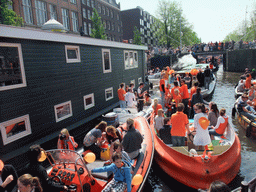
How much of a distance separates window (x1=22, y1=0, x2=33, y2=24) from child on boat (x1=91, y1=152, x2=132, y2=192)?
20.8 meters

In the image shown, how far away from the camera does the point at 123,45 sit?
A: 40.8ft

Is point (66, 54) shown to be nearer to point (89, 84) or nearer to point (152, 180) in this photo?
point (89, 84)

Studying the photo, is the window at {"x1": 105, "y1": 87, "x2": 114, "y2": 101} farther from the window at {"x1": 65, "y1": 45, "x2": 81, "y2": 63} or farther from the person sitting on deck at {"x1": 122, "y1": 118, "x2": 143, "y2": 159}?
the person sitting on deck at {"x1": 122, "y1": 118, "x2": 143, "y2": 159}

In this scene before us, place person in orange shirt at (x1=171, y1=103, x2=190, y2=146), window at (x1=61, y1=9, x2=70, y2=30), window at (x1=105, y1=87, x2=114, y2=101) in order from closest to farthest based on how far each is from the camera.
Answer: person in orange shirt at (x1=171, y1=103, x2=190, y2=146)
window at (x1=105, y1=87, x2=114, y2=101)
window at (x1=61, y1=9, x2=70, y2=30)

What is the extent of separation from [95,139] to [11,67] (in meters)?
3.65

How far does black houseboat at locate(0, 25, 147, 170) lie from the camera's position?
5.74 meters

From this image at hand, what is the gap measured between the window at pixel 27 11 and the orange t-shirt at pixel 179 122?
20084mm

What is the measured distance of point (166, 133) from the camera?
20.1 ft

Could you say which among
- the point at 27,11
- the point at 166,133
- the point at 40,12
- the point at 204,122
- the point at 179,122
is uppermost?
the point at 40,12

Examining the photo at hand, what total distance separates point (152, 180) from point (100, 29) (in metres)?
25.5

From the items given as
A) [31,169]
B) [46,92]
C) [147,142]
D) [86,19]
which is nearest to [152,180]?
[147,142]

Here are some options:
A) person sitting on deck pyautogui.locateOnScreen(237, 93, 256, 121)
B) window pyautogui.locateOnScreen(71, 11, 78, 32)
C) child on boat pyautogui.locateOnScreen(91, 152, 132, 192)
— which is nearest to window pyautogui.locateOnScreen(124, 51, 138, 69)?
person sitting on deck pyautogui.locateOnScreen(237, 93, 256, 121)

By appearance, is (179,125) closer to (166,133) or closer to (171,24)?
(166,133)

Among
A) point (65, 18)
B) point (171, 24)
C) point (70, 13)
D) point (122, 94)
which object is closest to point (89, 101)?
point (122, 94)
